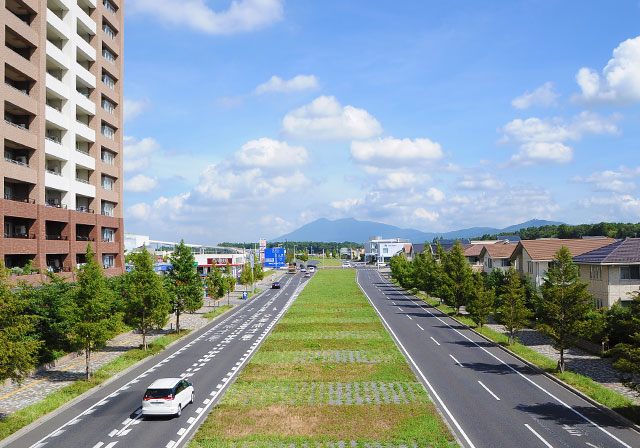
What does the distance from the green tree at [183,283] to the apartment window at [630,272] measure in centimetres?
3786

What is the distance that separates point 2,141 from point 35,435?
2680 cm

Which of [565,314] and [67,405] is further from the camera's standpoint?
[565,314]

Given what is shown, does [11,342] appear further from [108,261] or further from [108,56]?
[108,56]

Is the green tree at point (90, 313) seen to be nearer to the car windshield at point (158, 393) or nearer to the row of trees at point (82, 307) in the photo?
the row of trees at point (82, 307)

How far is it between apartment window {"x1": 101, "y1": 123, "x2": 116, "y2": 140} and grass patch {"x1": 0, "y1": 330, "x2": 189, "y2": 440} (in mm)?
28359

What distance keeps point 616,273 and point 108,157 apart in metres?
53.8

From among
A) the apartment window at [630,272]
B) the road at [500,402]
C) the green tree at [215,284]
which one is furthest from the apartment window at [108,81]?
the apartment window at [630,272]

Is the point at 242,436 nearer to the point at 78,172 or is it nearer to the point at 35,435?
the point at 35,435

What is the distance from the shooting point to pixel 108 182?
2292 inches

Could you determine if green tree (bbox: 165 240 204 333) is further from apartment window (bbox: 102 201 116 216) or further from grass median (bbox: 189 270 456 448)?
apartment window (bbox: 102 201 116 216)

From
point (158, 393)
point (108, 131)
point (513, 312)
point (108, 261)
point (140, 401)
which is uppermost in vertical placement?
point (108, 131)

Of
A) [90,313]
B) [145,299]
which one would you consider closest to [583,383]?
[90,313]

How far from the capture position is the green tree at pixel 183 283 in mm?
46406

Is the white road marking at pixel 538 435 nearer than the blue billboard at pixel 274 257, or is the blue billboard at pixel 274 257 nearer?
the white road marking at pixel 538 435
